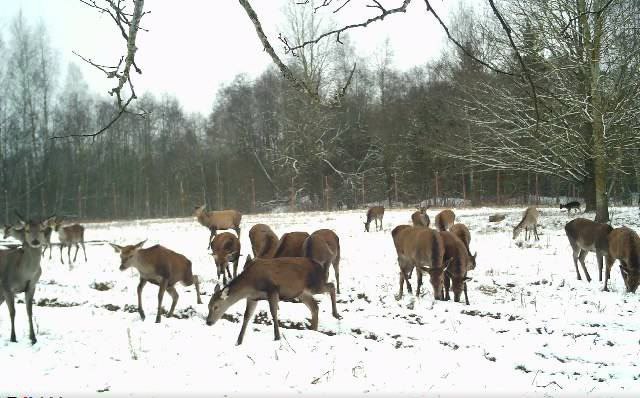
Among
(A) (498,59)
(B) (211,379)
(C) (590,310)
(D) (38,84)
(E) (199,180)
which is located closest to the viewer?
(B) (211,379)

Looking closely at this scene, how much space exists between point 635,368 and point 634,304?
354 cm

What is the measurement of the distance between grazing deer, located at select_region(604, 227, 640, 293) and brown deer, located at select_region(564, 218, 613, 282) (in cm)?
27

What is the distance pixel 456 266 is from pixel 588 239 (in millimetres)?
3705

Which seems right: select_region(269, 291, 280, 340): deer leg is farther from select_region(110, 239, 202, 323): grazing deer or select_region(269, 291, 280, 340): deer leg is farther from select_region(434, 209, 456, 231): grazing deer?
select_region(434, 209, 456, 231): grazing deer

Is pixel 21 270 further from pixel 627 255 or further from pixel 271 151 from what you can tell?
pixel 271 151

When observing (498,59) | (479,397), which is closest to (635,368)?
(479,397)

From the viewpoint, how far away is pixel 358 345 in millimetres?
6906

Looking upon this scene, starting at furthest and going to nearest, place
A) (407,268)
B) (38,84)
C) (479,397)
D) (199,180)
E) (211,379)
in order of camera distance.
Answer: (199,180)
(38,84)
(407,268)
(211,379)
(479,397)

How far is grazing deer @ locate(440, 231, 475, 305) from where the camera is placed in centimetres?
964

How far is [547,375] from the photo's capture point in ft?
19.5

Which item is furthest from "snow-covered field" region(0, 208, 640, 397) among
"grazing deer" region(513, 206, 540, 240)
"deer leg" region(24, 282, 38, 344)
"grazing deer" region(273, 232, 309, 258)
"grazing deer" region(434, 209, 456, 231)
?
"grazing deer" region(513, 206, 540, 240)

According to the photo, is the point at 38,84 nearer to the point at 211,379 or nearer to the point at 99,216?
the point at 99,216

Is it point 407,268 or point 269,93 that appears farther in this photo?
point 269,93

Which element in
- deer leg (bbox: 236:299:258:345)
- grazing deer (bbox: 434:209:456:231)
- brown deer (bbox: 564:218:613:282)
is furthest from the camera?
grazing deer (bbox: 434:209:456:231)
